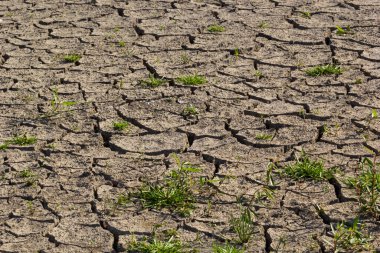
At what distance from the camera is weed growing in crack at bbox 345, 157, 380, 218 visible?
4203 millimetres

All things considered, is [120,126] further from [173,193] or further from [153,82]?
[173,193]

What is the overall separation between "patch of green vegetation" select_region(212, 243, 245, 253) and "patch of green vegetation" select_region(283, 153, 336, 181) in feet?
2.36

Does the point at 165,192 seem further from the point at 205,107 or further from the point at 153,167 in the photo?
the point at 205,107

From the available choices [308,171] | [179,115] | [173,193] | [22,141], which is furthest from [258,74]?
[173,193]

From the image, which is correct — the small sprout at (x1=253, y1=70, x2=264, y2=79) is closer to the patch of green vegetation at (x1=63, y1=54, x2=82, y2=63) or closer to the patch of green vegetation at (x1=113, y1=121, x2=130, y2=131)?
the patch of green vegetation at (x1=113, y1=121, x2=130, y2=131)

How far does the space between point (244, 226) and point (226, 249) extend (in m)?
0.22

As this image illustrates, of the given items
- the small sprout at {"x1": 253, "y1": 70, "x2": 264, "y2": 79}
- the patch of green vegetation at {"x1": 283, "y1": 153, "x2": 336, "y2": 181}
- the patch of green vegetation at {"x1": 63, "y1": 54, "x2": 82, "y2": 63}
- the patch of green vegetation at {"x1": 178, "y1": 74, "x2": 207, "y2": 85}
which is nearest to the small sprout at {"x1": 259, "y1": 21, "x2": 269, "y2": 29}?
A: the small sprout at {"x1": 253, "y1": 70, "x2": 264, "y2": 79}

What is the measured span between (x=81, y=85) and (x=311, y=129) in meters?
1.54

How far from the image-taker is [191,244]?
4.04m

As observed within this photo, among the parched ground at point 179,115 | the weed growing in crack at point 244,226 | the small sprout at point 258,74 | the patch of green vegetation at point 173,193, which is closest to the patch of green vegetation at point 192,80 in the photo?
the parched ground at point 179,115

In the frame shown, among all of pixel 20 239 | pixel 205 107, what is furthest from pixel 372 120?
pixel 20 239

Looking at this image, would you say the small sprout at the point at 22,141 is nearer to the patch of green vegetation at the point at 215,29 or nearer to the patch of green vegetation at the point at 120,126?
the patch of green vegetation at the point at 120,126

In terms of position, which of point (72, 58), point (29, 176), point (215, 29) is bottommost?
point (29, 176)

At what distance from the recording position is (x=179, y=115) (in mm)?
5348
